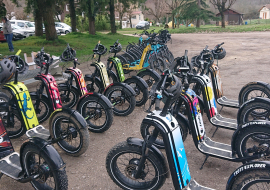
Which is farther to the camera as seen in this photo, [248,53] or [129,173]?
[248,53]

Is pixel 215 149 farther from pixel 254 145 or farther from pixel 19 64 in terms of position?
pixel 19 64

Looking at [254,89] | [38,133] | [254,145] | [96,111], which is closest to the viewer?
[254,145]

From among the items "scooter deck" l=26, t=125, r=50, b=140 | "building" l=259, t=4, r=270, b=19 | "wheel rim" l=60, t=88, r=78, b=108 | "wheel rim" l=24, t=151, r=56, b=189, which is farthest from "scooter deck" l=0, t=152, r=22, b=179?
"building" l=259, t=4, r=270, b=19

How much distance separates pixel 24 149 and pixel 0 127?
672mm

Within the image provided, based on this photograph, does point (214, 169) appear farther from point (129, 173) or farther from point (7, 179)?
point (7, 179)

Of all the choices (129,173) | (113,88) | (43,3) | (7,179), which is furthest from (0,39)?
(129,173)

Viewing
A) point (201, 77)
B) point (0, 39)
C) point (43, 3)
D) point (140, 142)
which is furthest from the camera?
point (0, 39)

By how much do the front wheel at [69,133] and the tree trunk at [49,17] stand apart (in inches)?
448

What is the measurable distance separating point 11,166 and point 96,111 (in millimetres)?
1631

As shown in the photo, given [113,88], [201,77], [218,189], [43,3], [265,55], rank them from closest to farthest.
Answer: [218,189]
[201,77]
[113,88]
[265,55]
[43,3]

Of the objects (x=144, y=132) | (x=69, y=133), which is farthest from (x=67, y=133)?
(x=144, y=132)

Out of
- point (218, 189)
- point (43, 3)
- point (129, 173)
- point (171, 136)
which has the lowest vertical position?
point (218, 189)

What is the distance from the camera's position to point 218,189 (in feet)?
9.51

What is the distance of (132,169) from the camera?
274cm
